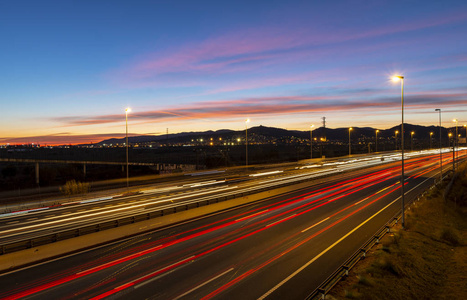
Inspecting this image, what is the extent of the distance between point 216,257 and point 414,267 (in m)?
10.7

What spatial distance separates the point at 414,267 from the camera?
50.2 ft

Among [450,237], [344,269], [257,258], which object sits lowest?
[450,237]

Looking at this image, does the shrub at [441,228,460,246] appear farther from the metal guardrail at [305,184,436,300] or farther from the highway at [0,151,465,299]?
the metal guardrail at [305,184,436,300]

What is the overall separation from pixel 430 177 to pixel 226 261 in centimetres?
4813

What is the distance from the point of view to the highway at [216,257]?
11.8m

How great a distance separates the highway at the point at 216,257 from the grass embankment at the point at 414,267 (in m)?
1.35

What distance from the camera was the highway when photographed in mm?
11773

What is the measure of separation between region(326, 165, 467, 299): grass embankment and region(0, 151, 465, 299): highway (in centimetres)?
135

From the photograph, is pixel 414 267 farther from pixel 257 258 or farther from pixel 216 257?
pixel 216 257

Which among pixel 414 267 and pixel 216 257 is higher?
pixel 216 257

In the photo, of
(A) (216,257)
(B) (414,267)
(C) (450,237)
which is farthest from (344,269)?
(C) (450,237)

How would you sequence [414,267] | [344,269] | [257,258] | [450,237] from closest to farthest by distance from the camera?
1. [344,269]
2. [257,258]
3. [414,267]
4. [450,237]

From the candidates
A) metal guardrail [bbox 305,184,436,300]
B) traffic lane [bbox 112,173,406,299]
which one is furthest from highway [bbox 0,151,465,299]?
metal guardrail [bbox 305,184,436,300]

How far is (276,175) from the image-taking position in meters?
46.6
